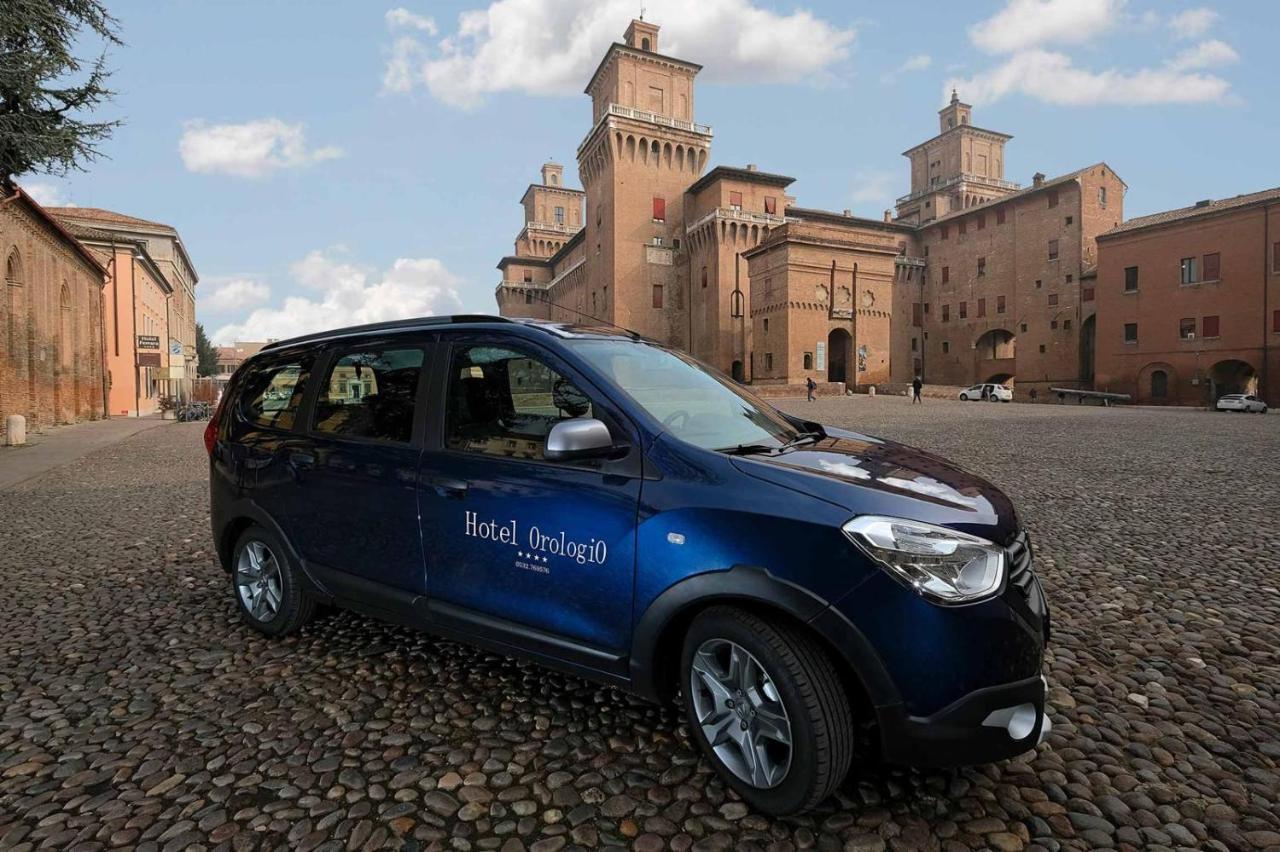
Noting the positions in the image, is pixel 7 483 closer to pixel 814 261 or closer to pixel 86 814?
pixel 86 814

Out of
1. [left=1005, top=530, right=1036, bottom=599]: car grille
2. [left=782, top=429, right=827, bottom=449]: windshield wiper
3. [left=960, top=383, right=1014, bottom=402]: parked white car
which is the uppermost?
[left=960, top=383, right=1014, bottom=402]: parked white car

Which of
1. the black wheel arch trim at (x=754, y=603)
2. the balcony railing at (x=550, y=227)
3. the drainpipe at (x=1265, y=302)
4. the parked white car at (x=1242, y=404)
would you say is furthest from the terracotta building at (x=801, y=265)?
the black wheel arch trim at (x=754, y=603)

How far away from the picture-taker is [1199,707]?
3080 millimetres

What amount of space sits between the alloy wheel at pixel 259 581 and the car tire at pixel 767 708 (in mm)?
2769

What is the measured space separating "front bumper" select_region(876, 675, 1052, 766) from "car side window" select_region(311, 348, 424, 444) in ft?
7.96

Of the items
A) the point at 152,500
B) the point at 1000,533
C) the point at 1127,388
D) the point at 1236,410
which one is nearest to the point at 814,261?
the point at 1127,388

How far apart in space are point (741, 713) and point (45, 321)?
33.1 meters

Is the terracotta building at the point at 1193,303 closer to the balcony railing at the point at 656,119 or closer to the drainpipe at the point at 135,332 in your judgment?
the balcony railing at the point at 656,119

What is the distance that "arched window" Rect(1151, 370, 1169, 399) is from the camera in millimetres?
44562

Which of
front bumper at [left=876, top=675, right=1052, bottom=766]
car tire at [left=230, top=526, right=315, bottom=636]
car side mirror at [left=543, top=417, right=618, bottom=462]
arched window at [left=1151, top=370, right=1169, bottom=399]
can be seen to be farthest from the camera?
arched window at [left=1151, top=370, right=1169, bottom=399]

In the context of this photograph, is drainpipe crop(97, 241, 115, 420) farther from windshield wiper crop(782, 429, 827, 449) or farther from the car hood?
the car hood

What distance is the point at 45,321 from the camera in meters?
25.5

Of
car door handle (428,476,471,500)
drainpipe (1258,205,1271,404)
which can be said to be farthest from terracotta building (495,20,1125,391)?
car door handle (428,476,471,500)

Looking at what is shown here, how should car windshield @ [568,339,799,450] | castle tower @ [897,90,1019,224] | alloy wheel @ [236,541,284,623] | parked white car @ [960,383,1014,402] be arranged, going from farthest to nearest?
castle tower @ [897,90,1019,224] < parked white car @ [960,383,1014,402] < alloy wheel @ [236,541,284,623] < car windshield @ [568,339,799,450]
